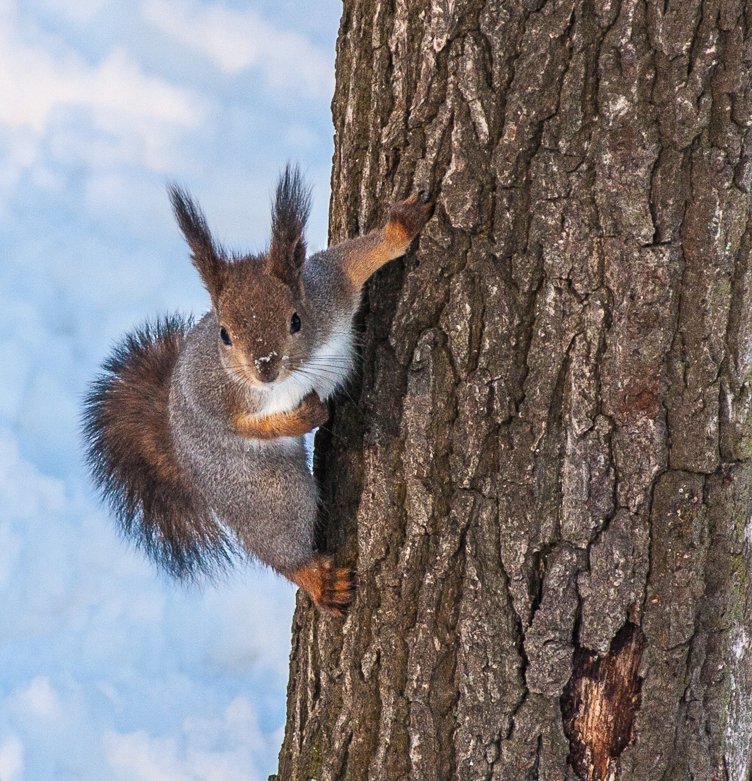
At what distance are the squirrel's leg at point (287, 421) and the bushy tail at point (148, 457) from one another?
43 centimetres

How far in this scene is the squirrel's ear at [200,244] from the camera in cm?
193

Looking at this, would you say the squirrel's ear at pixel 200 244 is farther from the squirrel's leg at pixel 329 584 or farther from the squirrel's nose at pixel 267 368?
the squirrel's leg at pixel 329 584

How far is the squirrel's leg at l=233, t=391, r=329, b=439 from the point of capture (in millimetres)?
1905

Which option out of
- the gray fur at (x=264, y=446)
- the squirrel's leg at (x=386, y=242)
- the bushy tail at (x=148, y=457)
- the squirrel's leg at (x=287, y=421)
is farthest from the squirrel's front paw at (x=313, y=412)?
the bushy tail at (x=148, y=457)

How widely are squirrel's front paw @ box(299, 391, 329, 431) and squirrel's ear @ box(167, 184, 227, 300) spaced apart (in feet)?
1.12

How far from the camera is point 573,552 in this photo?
1.70 m

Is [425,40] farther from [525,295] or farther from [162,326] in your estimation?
[162,326]

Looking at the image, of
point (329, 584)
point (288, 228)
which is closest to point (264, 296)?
point (288, 228)

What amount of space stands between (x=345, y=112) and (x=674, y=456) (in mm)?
985

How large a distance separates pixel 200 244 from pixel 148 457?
0.74 metres

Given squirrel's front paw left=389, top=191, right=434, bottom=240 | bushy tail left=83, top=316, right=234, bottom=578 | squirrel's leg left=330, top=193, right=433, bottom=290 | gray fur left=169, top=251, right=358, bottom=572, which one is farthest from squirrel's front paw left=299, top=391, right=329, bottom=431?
bushy tail left=83, top=316, right=234, bottom=578

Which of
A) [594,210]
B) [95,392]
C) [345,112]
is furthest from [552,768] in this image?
[95,392]

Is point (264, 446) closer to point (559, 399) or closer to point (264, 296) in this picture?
point (264, 296)

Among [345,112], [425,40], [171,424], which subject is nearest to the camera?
[425,40]
